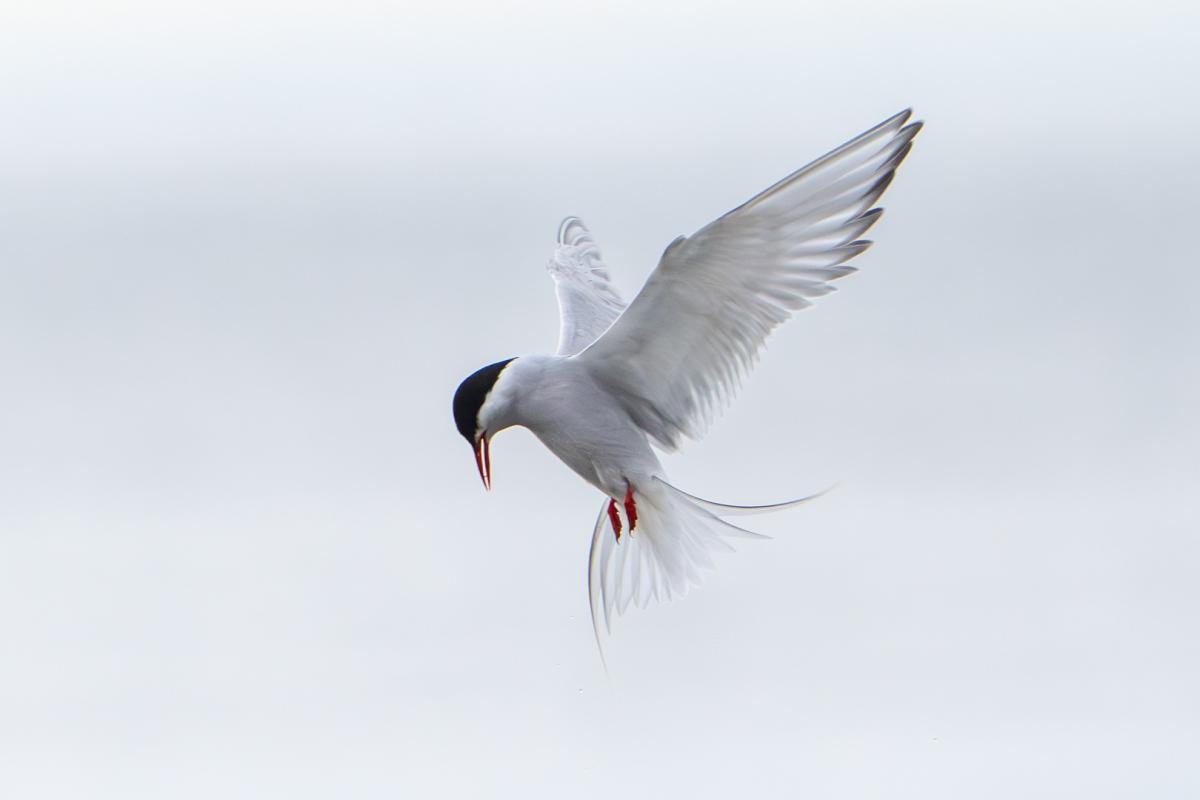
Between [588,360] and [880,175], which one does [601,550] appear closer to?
[588,360]

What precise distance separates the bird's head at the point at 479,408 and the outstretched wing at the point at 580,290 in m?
0.36

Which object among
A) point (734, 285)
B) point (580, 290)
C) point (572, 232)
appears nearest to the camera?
point (734, 285)

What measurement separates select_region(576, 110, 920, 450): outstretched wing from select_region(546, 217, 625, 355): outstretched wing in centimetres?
43

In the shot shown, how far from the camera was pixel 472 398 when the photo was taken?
3.63 meters

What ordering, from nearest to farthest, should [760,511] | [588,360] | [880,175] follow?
[880,175] < [760,511] < [588,360]

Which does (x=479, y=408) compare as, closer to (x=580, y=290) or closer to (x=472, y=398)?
(x=472, y=398)

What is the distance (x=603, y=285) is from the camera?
15.6 feet

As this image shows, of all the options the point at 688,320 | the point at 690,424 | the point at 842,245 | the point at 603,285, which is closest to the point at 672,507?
the point at 690,424

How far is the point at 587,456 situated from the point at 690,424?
24cm

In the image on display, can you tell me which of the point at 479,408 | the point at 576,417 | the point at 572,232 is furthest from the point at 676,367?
the point at 572,232

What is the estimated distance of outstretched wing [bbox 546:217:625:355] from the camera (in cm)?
416

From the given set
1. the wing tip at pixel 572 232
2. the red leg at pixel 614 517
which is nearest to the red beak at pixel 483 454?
the red leg at pixel 614 517

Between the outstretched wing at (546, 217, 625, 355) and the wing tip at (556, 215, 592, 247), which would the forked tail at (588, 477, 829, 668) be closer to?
the outstretched wing at (546, 217, 625, 355)

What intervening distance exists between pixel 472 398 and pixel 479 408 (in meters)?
0.03
